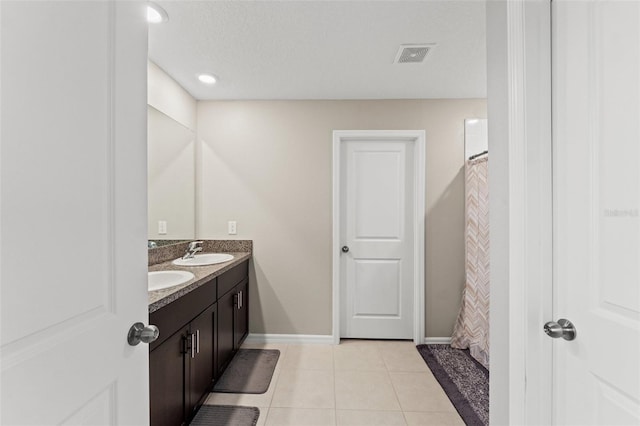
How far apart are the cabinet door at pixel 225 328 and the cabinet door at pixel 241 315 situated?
0.33ft

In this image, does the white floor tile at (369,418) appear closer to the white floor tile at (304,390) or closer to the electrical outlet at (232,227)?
the white floor tile at (304,390)

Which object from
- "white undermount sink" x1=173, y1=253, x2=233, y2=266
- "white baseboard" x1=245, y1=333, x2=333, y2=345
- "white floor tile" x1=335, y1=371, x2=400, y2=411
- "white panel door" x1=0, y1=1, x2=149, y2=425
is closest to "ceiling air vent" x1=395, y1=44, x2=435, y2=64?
"white panel door" x1=0, y1=1, x2=149, y2=425

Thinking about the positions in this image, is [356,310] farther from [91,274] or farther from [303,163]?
[91,274]

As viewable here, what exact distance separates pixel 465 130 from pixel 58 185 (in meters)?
3.14

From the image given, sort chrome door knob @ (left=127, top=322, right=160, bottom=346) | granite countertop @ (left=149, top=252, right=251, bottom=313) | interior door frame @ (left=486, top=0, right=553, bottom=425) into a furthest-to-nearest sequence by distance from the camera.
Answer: granite countertop @ (left=149, top=252, right=251, bottom=313)
interior door frame @ (left=486, top=0, right=553, bottom=425)
chrome door knob @ (left=127, top=322, right=160, bottom=346)

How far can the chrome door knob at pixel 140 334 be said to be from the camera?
852mm

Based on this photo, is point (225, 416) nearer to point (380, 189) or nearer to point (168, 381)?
point (168, 381)

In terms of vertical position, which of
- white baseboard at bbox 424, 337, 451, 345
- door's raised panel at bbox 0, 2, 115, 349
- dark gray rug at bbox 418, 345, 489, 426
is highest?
door's raised panel at bbox 0, 2, 115, 349

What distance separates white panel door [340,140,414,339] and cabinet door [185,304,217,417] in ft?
4.68

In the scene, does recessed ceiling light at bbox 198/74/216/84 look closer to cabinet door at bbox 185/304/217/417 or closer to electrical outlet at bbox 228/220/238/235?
electrical outlet at bbox 228/220/238/235

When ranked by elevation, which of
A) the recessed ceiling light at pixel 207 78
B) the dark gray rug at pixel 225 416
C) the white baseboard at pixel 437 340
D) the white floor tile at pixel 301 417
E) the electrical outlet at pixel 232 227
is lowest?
the white floor tile at pixel 301 417

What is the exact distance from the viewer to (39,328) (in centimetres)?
59

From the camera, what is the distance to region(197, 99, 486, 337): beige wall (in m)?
3.03

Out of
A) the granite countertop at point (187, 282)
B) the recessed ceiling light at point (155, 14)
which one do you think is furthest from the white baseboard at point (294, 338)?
the recessed ceiling light at point (155, 14)
